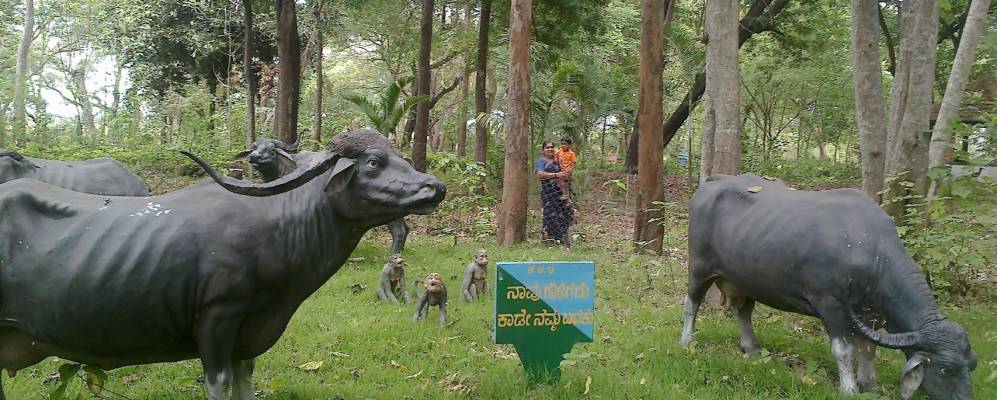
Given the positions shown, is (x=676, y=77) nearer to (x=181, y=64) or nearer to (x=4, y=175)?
(x=181, y=64)

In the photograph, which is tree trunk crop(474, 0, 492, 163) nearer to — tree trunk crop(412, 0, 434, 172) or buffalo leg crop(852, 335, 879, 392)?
tree trunk crop(412, 0, 434, 172)

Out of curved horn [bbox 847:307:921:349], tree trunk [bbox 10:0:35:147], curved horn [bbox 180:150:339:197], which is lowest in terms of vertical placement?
curved horn [bbox 847:307:921:349]

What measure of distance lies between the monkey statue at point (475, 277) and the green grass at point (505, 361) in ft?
0.53

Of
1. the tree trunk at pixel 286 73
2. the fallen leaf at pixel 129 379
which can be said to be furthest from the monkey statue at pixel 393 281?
the tree trunk at pixel 286 73

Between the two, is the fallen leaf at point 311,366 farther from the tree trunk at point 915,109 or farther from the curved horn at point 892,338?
the tree trunk at point 915,109

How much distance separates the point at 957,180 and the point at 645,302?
3.27 meters

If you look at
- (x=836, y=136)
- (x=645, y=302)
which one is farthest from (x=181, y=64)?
(x=836, y=136)

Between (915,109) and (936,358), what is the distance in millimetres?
4397

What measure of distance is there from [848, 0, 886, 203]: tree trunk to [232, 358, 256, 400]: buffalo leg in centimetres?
702

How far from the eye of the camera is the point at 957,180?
6102mm

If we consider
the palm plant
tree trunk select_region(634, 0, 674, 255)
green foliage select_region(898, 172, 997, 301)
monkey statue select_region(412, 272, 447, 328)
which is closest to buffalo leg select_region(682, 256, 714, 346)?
A: green foliage select_region(898, 172, 997, 301)

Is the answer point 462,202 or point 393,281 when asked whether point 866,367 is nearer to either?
point 393,281

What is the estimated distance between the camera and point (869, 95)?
25.1ft

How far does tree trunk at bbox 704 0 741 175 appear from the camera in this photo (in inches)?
267
